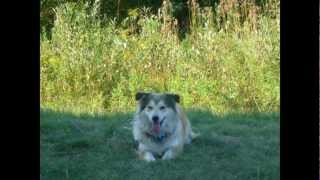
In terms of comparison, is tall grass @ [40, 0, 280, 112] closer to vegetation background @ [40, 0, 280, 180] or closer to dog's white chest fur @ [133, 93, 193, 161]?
vegetation background @ [40, 0, 280, 180]

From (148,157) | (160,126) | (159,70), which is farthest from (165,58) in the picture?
(148,157)

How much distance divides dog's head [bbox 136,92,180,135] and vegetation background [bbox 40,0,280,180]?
0.18 meters

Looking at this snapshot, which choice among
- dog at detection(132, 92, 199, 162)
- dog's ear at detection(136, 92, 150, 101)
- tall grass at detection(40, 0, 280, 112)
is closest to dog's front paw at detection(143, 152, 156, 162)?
dog at detection(132, 92, 199, 162)

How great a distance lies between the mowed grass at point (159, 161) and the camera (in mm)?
2998

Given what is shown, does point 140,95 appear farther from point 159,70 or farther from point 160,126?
point 159,70

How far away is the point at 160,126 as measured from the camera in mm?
3564

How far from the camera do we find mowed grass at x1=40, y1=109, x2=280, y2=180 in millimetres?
2998

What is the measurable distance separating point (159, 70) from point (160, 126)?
83cm

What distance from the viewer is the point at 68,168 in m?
3.05

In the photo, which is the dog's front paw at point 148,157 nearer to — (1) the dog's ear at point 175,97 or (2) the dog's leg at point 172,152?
(2) the dog's leg at point 172,152
